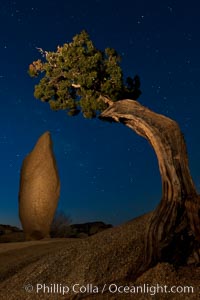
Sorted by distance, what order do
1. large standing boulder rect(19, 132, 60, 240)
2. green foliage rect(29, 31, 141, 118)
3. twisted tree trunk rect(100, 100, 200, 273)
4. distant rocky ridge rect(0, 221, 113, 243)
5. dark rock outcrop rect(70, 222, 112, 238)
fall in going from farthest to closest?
dark rock outcrop rect(70, 222, 112, 238)
distant rocky ridge rect(0, 221, 113, 243)
large standing boulder rect(19, 132, 60, 240)
green foliage rect(29, 31, 141, 118)
twisted tree trunk rect(100, 100, 200, 273)

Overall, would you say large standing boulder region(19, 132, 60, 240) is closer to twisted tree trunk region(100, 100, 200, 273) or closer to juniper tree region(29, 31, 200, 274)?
juniper tree region(29, 31, 200, 274)

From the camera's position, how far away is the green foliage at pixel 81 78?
9.93 meters

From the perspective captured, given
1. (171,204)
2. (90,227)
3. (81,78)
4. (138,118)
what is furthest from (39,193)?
(90,227)

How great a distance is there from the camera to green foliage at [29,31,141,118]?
993cm

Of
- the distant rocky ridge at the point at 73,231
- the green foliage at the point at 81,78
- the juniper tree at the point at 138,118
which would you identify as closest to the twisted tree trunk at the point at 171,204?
the juniper tree at the point at 138,118

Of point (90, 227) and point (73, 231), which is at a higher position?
point (90, 227)

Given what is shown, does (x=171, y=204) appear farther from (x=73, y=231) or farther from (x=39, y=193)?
(x=73, y=231)

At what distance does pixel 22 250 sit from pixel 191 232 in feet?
23.3

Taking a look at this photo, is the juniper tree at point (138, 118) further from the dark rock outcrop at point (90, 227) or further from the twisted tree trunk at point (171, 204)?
the dark rock outcrop at point (90, 227)

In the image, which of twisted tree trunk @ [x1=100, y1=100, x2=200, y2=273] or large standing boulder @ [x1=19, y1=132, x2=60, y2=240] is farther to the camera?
large standing boulder @ [x1=19, y1=132, x2=60, y2=240]

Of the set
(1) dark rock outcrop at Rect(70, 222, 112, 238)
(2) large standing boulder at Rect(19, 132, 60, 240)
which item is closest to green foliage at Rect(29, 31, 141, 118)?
(2) large standing boulder at Rect(19, 132, 60, 240)

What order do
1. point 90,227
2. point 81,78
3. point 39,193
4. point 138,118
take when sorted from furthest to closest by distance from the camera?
1. point 90,227
2. point 39,193
3. point 81,78
4. point 138,118

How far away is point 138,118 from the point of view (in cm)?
802

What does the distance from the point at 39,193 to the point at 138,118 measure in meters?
9.98
